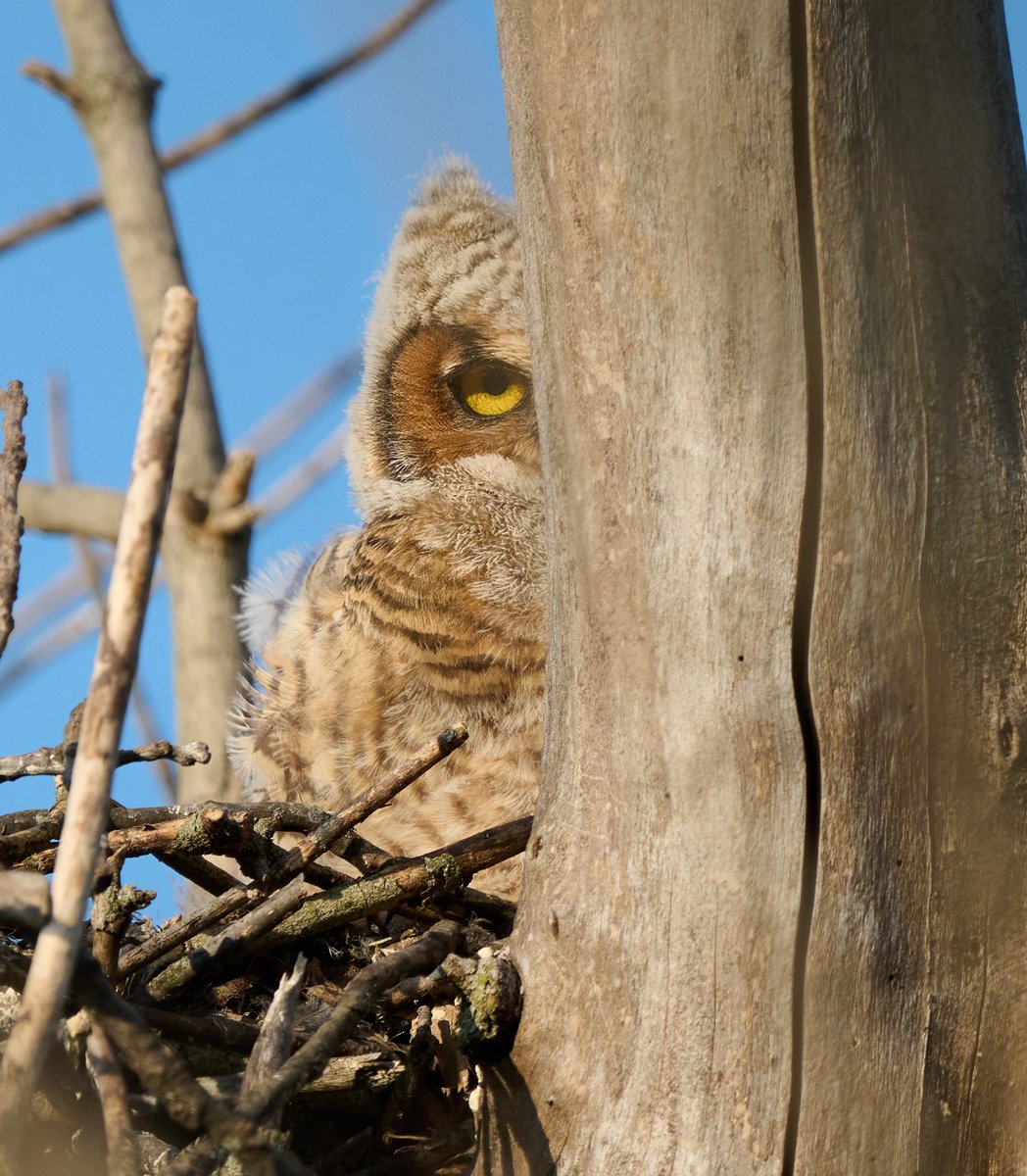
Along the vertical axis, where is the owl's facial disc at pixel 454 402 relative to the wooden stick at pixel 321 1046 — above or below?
above

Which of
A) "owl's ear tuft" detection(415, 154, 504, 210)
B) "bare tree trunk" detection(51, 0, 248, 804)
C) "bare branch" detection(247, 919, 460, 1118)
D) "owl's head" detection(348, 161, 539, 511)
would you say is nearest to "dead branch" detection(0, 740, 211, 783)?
"bare branch" detection(247, 919, 460, 1118)

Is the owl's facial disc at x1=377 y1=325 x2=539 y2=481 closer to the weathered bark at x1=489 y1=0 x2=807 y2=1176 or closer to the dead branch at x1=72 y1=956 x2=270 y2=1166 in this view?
the weathered bark at x1=489 y1=0 x2=807 y2=1176

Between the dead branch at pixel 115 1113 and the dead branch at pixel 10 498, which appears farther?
the dead branch at pixel 10 498

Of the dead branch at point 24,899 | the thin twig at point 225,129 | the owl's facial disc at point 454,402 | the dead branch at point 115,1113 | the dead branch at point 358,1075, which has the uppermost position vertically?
the thin twig at point 225,129

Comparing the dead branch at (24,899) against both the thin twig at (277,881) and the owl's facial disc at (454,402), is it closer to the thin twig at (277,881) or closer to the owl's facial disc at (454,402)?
the thin twig at (277,881)

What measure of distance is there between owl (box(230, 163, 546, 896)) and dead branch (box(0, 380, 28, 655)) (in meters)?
0.98

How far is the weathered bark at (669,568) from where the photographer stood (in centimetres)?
138

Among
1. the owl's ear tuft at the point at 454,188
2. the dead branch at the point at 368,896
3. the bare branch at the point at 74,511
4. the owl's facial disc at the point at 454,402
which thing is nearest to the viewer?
the dead branch at the point at 368,896

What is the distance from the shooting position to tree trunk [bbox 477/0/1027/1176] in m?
1.37

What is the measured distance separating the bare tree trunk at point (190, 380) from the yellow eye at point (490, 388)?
2.66 feet

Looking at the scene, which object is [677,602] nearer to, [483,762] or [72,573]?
[483,762]

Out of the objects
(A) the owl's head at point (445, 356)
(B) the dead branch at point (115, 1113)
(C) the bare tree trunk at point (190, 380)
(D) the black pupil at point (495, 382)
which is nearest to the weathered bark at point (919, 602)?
(B) the dead branch at point (115, 1113)

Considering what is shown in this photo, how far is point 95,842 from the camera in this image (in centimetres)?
102

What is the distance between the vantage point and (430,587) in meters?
2.49
